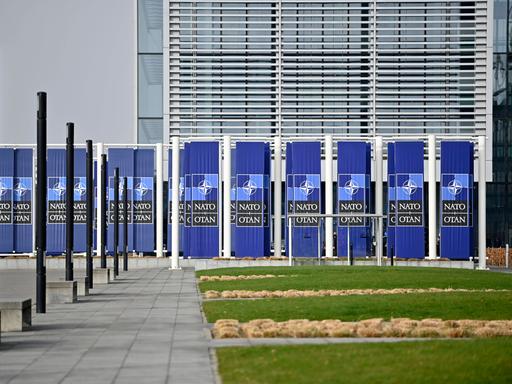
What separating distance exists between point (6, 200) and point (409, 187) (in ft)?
63.2

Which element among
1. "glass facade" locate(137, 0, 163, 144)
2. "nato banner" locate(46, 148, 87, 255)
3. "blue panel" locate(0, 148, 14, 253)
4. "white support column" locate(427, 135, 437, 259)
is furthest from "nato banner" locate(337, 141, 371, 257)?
"glass facade" locate(137, 0, 163, 144)

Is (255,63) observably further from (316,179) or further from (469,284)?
(469,284)

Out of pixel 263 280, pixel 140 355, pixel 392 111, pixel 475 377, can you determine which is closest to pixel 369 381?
pixel 475 377

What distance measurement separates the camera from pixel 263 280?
4050 cm

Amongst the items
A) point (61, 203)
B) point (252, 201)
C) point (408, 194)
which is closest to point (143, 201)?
point (61, 203)

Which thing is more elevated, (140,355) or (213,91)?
(213,91)

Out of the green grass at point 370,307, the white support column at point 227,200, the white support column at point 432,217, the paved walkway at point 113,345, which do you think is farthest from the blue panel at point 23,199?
the green grass at point 370,307

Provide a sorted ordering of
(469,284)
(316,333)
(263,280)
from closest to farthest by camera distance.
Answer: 1. (316,333)
2. (469,284)
3. (263,280)

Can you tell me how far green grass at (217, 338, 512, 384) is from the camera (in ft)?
45.0

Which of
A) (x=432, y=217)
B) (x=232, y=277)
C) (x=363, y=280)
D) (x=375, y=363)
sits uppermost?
(x=432, y=217)

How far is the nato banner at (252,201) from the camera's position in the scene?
6066cm

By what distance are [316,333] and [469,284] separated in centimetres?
1813

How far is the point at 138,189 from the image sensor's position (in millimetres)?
64688

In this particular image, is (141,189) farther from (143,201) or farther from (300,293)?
(300,293)
